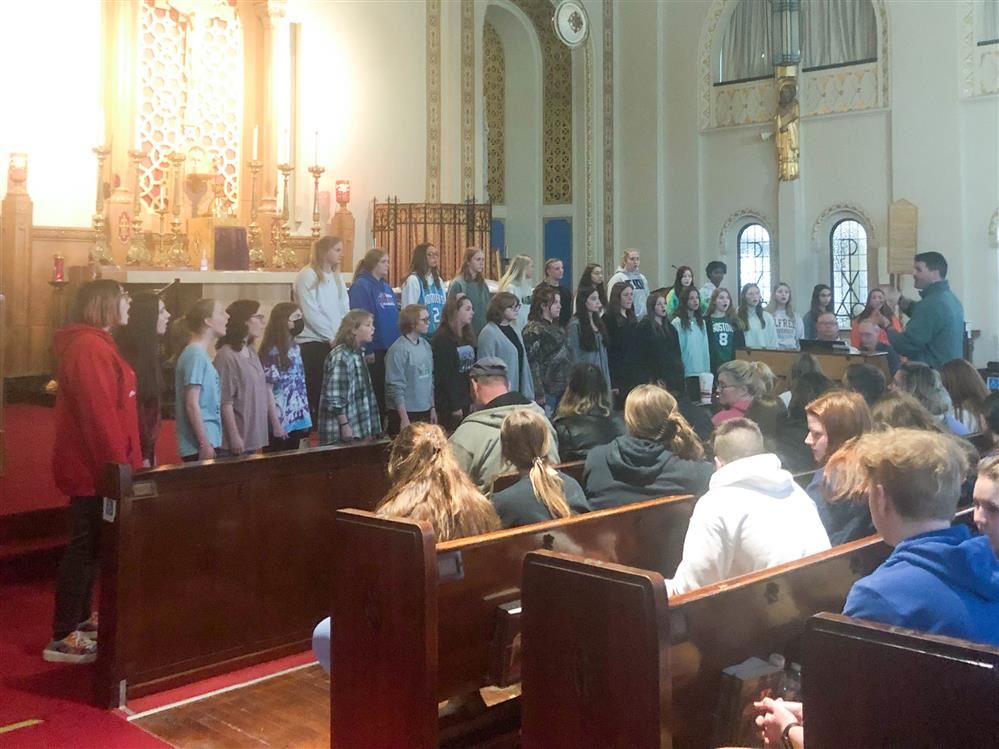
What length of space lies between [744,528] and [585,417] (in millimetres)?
2212

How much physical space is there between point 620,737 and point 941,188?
11.9 meters

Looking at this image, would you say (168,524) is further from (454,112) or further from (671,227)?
(671,227)

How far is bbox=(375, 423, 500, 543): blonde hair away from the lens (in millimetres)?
3383

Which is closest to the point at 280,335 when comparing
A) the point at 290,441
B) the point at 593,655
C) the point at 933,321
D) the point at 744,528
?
the point at 290,441

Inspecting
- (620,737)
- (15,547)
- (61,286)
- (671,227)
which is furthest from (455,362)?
(671,227)

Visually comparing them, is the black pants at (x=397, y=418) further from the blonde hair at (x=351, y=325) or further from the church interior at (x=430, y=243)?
the church interior at (x=430, y=243)

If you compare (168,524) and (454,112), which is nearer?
(168,524)

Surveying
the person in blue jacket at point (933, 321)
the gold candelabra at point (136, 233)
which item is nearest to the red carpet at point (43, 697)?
the gold candelabra at point (136, 233)

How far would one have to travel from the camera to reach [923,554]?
215cm

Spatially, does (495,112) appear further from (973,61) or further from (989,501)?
(989,501)

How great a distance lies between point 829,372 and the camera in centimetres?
809

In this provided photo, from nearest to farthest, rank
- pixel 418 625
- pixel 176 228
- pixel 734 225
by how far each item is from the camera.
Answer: pixel 418 625 < pixel 176 228 < pixel 734 225

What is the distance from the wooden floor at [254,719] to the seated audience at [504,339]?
3.02 meters

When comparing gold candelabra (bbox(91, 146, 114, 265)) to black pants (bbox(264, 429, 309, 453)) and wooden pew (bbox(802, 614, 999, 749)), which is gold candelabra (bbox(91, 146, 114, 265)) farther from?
wooden pew (bbox(802, 614, 999, 749))
